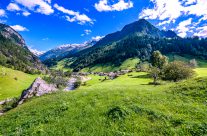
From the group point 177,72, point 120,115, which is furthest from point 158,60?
point 120,115

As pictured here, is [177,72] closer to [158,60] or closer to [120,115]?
[158,60]

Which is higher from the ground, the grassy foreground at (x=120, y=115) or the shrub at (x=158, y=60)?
the shrub at (x=158, y=60)

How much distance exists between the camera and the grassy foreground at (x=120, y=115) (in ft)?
75.0

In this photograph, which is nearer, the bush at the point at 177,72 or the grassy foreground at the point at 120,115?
the grassy foreground at the point at 120,115

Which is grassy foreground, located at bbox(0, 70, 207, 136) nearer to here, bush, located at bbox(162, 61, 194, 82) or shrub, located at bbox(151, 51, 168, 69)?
bush, located at bbox(162, 61, 194, 82)

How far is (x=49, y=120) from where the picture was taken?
1032 inches

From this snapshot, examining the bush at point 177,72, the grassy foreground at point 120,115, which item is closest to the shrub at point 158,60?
the bush at point 177,72

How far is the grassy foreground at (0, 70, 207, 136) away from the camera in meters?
22.9

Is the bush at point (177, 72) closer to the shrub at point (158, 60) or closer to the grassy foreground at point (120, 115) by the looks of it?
the shrub at point (158, 60)

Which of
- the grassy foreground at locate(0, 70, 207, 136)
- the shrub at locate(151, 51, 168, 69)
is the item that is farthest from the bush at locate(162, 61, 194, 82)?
the grassy foreground at locate(0, 70, 207, 136)

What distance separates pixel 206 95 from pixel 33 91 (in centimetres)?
8529

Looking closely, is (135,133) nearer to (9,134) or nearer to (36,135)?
(36,135)

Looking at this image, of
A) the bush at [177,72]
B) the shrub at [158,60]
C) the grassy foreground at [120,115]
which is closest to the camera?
the grassy foreground at [120,115]

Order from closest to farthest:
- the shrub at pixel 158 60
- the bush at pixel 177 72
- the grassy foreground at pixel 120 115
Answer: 1. the grassy foreground at pixel 120 115
2. the bush at pixel 177 72
3. the shrub at pixel 158 60
